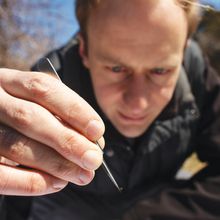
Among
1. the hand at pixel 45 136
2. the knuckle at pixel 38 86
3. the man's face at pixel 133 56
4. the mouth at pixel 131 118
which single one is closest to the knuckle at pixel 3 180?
the hand at pixel 45 136

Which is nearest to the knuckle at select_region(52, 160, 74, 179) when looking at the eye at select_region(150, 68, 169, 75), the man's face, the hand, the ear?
the hand

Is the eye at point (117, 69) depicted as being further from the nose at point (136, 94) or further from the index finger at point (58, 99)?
the index finger at point (58, 99)

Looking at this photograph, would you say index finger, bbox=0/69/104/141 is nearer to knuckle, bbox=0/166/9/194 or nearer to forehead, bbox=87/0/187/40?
knuckle, bbox=0/166/9/194

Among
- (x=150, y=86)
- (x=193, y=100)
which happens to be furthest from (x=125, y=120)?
(x=193, y=100)

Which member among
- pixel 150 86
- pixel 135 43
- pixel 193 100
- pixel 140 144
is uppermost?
pixel 135 43

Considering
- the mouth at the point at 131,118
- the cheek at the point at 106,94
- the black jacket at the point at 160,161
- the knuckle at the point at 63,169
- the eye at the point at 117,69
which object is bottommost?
the black jacket at the point at 160,161

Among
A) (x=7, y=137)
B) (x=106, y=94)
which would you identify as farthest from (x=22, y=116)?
(x=106, y=94)

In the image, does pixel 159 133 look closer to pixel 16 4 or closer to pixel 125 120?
pixel 125 120
